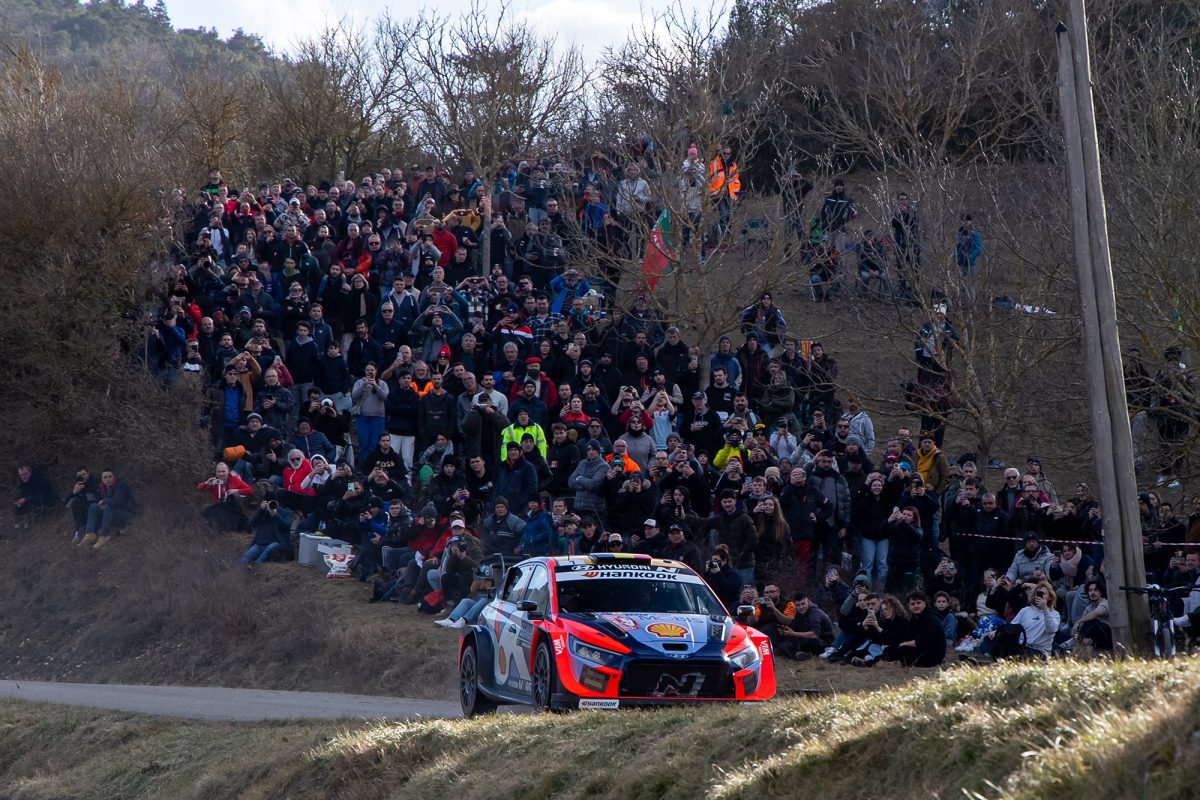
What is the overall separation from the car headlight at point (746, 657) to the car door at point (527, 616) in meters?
1.86

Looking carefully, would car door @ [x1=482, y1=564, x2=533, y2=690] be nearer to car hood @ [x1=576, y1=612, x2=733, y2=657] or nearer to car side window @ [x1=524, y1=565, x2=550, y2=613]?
car side window @ [x1=524, y1=565, x2=550, y2=613]

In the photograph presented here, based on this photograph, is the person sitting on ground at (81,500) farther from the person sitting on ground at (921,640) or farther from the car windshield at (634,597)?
the person sitting on ground at (921,640)

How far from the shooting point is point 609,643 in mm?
12242

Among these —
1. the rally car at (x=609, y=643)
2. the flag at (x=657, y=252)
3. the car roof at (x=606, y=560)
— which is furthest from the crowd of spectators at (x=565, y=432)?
the rally car at (x=609, y=643)

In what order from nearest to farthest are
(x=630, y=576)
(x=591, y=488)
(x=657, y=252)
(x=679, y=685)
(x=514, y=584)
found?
(x=679, y=685)
(x=630, y=576)
(x=514, y=584)
(x=591, y=488)
(x=657, y=252)

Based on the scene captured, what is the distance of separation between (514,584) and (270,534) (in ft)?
32.1

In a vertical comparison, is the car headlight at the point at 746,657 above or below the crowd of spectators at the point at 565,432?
below

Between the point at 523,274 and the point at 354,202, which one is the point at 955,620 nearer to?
the point at 523,274

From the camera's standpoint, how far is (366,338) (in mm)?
24078

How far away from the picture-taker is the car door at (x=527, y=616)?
12969 mm

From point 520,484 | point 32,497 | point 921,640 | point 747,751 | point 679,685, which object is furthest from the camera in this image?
point 32,497

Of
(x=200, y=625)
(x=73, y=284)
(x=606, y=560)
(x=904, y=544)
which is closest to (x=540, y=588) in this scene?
(x=606, y=560)

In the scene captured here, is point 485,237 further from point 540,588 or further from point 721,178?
point 540,588

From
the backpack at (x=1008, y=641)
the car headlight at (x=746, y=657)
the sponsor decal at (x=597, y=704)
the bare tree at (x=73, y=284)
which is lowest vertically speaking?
the backpack at (x=1008, y=641)
